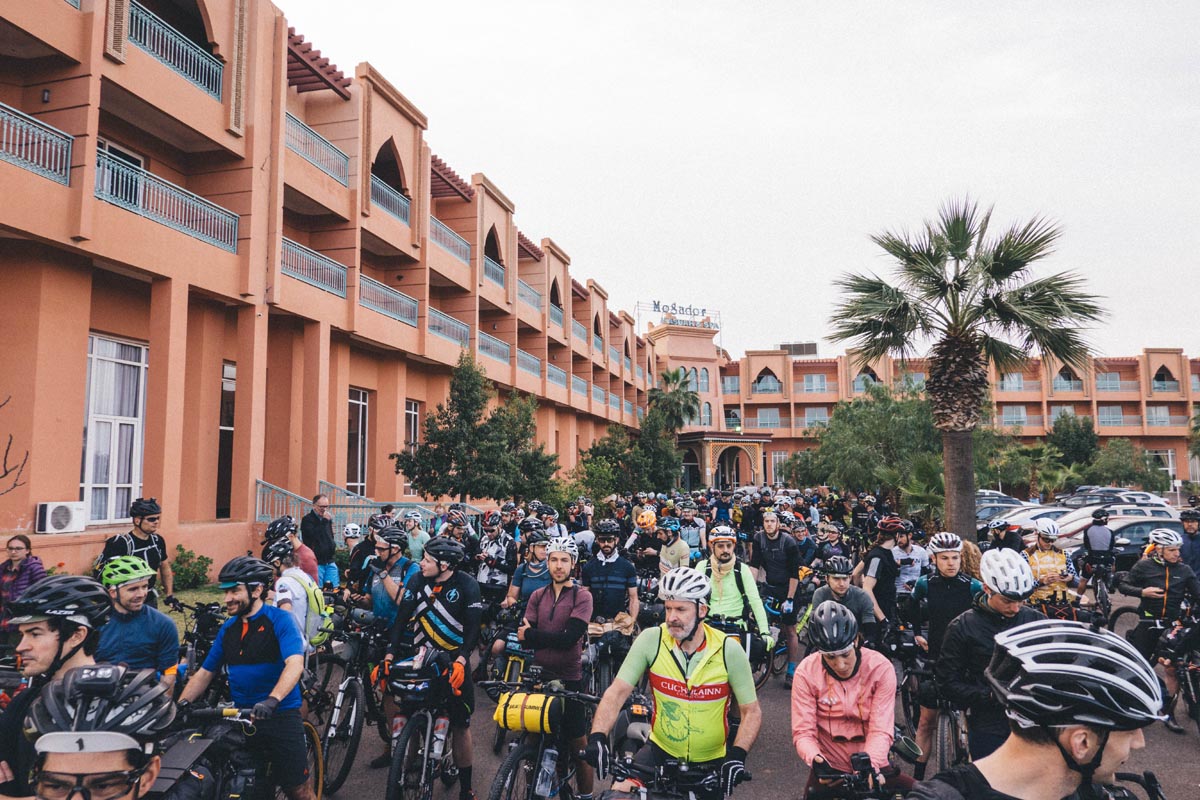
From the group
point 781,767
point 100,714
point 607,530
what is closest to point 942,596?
point 781,767

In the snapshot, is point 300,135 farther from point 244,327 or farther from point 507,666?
point 507,666

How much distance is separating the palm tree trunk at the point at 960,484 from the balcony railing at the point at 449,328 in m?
15.3

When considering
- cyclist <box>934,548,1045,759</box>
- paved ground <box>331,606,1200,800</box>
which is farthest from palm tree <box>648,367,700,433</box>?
cyclist <box>934,548,1045,759</box>

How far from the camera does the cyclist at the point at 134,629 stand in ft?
14.4

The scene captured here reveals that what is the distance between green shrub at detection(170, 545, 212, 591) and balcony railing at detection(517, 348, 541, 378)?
54.8 feet

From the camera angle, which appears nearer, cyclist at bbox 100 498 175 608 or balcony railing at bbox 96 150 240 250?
cyclist at bbox 100 498 175 608

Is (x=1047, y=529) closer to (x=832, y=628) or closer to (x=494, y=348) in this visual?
(x=832, y=628)

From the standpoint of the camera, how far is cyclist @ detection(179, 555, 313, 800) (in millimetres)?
4258

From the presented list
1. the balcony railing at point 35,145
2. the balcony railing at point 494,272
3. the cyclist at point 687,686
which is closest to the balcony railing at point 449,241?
the balcony railing at point 494,272

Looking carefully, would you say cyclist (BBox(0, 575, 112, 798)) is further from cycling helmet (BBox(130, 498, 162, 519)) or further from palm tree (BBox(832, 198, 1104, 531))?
palm tree (BBox(832, 198, 1104, 531))

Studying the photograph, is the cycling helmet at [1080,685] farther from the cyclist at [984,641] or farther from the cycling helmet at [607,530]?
the cycling helmet at [607,530]

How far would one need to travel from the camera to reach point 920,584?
602cm

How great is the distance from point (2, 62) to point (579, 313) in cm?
2965

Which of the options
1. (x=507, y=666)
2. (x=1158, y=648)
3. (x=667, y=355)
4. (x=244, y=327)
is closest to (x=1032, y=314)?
(x=1158, y=648)
